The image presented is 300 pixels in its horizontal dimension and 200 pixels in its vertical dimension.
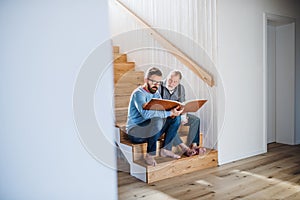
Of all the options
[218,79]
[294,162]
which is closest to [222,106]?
[218,79]

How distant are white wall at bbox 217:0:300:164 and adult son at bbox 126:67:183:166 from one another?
701 millimetres

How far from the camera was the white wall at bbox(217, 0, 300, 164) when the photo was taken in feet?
10.1

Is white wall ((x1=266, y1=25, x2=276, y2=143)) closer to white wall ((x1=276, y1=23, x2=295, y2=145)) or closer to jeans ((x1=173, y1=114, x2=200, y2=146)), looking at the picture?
white wall ((x1=276, y1=23, x2=295, y2=145))

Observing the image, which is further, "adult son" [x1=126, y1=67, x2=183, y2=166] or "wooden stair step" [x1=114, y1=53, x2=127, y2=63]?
"wooden stair step" [x1=114, y1=53, x2=127, y2=63]

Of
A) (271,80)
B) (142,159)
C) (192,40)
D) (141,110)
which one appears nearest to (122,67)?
(192,40)

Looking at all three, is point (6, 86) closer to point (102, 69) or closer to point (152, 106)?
point (102, 69)

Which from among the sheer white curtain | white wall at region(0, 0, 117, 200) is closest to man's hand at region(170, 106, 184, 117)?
the sheer white curtain

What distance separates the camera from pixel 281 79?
3.93m

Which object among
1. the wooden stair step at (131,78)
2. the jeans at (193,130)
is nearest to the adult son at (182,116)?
the jeans at (193,130)

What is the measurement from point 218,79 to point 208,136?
687 millimetres

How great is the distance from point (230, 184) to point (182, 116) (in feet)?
2.84

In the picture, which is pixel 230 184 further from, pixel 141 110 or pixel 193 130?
pixel 141 110

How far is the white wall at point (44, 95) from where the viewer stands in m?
0.91

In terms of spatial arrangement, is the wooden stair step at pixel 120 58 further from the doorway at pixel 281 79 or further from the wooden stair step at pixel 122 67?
the doorway at pixel 281 79
